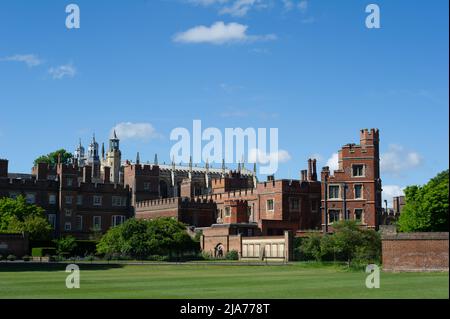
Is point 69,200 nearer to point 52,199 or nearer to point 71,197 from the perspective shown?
point 71,197

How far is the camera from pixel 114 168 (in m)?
118

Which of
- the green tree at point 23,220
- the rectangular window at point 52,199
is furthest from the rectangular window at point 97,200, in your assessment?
the green tree at point 23,220

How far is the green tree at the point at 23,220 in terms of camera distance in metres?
69.8

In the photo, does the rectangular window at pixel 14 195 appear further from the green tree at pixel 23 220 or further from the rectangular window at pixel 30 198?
the green tree at pixel 23 220

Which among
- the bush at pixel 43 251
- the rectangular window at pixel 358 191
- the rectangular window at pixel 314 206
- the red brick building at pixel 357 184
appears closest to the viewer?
the bush at pixel 43 251

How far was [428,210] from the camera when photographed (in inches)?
2195

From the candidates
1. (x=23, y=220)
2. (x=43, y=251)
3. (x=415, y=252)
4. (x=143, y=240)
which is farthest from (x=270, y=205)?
(x=415, y=252)

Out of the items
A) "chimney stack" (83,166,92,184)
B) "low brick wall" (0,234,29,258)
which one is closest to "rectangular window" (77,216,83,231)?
"chimney stack" (83,166,92,184)

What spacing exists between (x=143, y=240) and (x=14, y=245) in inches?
486

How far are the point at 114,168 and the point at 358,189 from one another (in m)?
56.7

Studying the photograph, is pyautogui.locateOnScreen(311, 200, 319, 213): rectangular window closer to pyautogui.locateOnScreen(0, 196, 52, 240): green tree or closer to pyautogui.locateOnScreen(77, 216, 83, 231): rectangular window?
pyautogui.locateOnScreen(0, 196, 52, 240): green tree

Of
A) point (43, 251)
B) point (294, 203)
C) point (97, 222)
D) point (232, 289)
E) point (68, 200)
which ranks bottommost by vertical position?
point (43, 251)

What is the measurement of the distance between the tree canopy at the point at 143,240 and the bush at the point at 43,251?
12.9 ft
